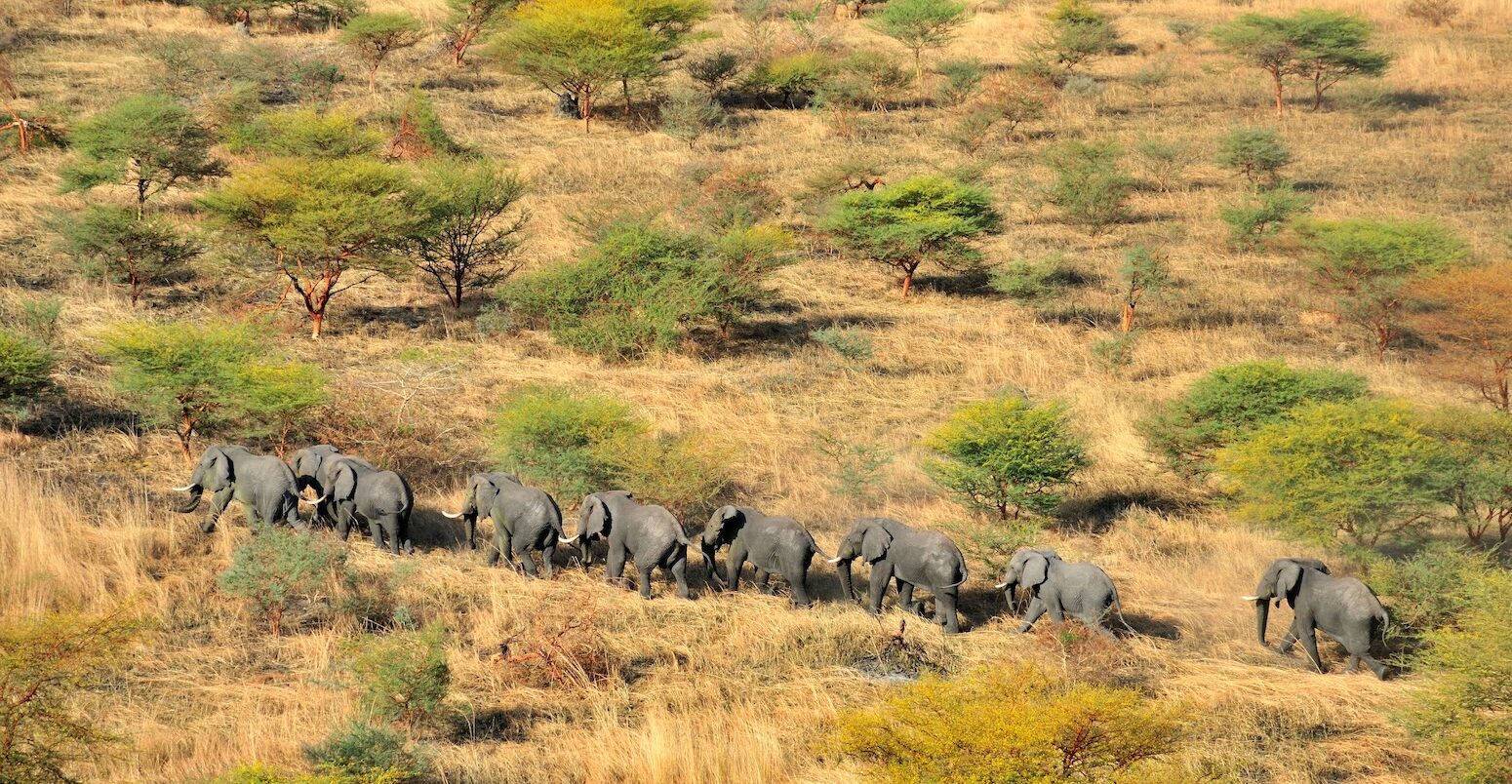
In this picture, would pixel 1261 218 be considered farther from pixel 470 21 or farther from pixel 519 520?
pixel 470 21

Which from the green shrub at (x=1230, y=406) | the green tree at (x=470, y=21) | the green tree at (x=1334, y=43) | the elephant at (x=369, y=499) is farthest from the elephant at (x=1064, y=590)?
the green tree at (x=1334, y=43)

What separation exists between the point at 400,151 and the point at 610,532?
49.3ft

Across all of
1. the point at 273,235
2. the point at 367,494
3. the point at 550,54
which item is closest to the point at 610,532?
the point at 367,494

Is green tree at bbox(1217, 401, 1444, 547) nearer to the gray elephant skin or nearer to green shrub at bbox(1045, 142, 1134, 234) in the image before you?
the gray elephant skin

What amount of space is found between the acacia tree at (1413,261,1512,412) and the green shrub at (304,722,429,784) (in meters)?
12.6

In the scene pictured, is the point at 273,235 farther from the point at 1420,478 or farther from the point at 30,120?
the point at 1420,478

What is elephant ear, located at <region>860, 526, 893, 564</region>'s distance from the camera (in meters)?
10.3

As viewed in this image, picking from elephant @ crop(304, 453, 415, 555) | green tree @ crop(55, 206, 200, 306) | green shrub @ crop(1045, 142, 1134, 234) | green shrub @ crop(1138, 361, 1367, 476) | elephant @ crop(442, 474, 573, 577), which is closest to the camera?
elephant @ crop(442, 474, 573, 577)

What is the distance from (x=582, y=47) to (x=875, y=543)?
1913 centimetres

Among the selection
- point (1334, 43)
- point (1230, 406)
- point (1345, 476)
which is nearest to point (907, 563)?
point (1345, 476)

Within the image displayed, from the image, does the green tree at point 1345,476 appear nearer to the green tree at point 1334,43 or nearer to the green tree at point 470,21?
the green tree at point 1334,43

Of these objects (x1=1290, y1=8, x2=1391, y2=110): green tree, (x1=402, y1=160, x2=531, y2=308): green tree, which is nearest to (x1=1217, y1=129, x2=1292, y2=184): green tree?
(x1=1290, y1=8, x2=1391, y2=110): green tree

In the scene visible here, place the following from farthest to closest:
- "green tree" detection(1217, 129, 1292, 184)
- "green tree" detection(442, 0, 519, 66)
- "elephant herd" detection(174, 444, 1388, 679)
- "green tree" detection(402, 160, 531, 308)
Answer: "green tree" detection(442, 0, 519, 66) < "green tree" detection(1217, 129, 1292, 184) < "green tree" detection(402, 160, 531, 308) < "elephant herd" detection(174, 444, 1388, 679)

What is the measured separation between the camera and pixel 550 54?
1070 inches
